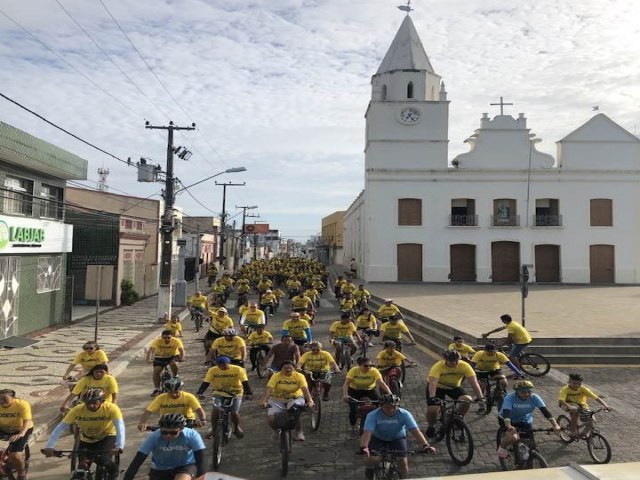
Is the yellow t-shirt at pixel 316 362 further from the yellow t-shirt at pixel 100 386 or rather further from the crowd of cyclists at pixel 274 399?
the yellow t-shirt at pixel 100 386

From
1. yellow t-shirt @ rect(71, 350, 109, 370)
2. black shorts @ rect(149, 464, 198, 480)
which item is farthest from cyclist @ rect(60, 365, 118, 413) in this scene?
black shorts @ rect(149, 464, 198, 480)

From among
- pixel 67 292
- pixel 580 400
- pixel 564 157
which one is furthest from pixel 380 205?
pixel 580 400

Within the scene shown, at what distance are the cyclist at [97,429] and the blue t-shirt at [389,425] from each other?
2.86 m

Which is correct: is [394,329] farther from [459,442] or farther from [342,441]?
[459,442]

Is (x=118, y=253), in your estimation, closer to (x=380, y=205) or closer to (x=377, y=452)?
(x=380, y=205)

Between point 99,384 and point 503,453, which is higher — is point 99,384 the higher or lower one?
the higher one

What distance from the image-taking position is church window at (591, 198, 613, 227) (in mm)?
37188

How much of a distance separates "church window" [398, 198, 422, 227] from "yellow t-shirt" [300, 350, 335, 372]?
28212mm

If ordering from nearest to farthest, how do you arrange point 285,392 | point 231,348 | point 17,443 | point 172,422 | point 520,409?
point 172,422, point 17,443, point 520,409, point 285,392, point 231,348

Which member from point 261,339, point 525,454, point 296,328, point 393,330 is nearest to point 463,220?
point 393,330

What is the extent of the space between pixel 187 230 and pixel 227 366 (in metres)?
54.8

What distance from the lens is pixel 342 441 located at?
8461 millimetres

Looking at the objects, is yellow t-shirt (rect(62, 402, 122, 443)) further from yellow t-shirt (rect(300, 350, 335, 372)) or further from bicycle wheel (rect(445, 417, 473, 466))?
bicycle wheel (rect(445, 417, 473, 466))

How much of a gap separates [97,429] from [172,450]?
1481 millimetres
